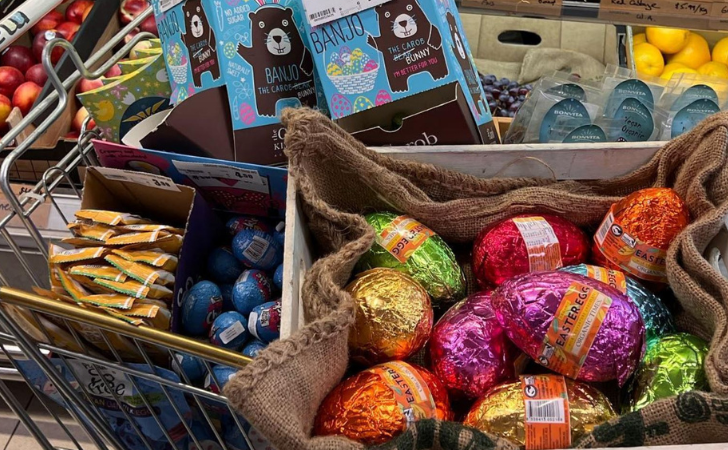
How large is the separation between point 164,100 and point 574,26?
5.10 ft

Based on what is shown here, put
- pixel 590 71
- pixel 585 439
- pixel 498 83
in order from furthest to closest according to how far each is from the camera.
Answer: pixel 590 71, pixel 498 83, pixel 585 439

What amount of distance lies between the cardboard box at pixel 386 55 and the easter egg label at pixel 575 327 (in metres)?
0.42

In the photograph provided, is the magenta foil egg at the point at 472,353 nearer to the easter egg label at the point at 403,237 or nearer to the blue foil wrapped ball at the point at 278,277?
the easter egg label at the point at 403,237

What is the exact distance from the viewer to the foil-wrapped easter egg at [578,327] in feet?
2.57

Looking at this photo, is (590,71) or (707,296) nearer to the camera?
(707,296)

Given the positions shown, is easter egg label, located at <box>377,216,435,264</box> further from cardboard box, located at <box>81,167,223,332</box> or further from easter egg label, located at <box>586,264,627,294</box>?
Answer: cardboard box, located at <box>81,167,223,332</box>

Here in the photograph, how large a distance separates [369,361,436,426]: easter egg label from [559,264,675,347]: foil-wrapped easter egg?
292mm

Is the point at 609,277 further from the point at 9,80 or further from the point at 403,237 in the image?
the point at 9,80

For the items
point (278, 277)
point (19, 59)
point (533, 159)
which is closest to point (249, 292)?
point (278, 277)

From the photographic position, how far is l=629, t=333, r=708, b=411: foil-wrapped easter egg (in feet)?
2.59

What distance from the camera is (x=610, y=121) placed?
1.25 m

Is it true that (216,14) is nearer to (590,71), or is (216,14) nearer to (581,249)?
(581,249)

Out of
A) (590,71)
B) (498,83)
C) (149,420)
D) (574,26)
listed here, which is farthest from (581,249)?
(574,26)

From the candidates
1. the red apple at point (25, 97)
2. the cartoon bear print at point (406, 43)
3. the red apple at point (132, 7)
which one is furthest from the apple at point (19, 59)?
the cartoon bear print at point (406, 43)
